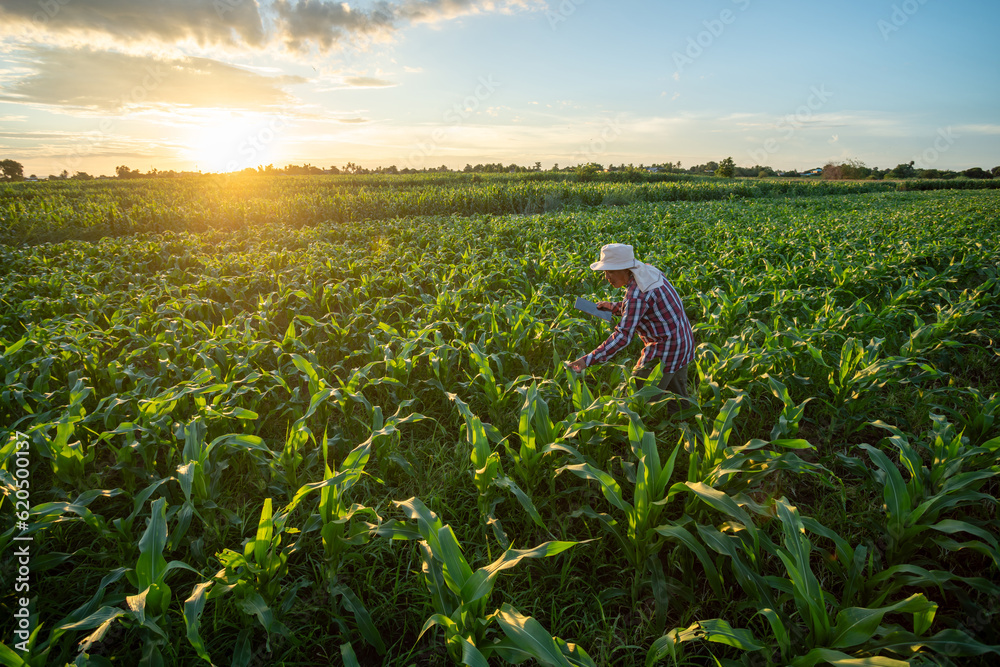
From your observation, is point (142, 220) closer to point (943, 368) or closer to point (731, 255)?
point (731, 255)

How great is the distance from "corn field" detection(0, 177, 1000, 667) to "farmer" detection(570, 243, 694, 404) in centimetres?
28

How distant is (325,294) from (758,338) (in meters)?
4.98

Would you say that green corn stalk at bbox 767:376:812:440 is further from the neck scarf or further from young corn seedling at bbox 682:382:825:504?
the neck scarf

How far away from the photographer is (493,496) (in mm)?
2521

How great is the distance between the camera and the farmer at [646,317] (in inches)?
115

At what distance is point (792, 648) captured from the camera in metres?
1.63

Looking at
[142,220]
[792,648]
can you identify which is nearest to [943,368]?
[792,648]

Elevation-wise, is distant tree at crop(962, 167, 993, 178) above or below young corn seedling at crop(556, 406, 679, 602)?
above

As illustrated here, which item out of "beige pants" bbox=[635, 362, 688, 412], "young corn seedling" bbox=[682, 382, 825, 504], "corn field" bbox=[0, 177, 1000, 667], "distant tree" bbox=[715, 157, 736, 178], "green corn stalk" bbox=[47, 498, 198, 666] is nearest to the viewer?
"green corn stalk" bbox=[47, 498, 198, 666]

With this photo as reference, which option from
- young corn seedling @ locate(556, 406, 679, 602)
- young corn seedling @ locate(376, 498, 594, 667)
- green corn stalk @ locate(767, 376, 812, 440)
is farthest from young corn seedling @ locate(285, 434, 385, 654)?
green corn stalk @ locate(767, 376, 812, 440)

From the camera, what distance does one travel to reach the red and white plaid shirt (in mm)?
2945

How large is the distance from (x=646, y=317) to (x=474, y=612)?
2.27 meters

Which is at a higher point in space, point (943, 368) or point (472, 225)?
point (472, 225)

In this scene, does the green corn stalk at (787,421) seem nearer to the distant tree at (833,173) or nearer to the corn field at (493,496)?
the corn field at (493,496)
